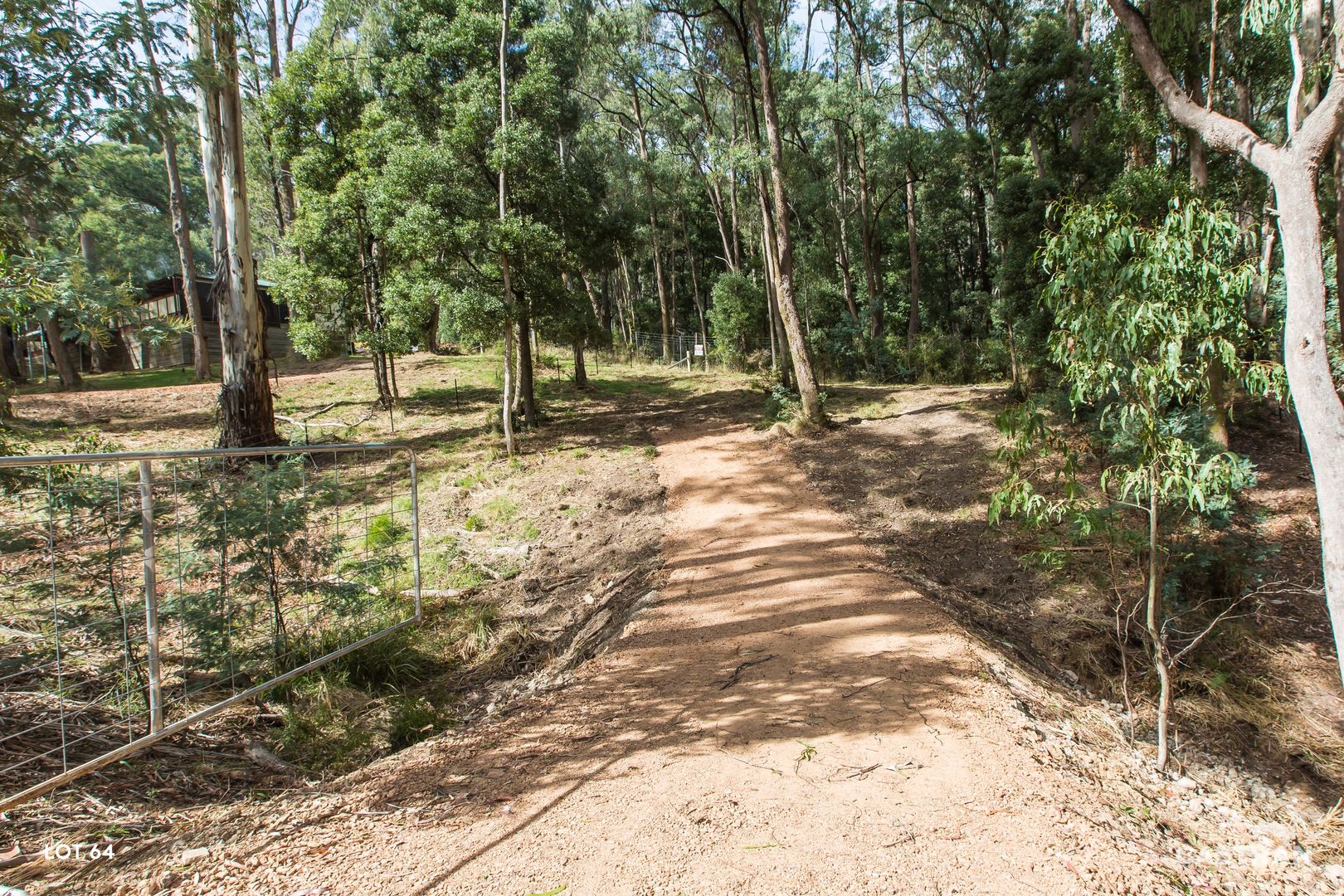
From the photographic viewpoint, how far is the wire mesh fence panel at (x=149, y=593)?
3.40m

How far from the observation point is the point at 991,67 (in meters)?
17.7

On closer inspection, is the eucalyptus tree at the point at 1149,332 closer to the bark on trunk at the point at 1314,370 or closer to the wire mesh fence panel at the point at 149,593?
the bark on trunk at the point at 1314,370

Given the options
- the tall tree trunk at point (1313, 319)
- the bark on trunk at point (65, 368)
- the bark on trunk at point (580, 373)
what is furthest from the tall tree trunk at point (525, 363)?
the bark on trunk at point (65, 368)

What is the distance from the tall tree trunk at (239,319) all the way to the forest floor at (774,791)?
22.3 feet

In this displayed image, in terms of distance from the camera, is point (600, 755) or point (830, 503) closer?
point (600, 755)

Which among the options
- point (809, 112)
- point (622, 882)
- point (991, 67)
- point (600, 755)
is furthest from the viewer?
point (809, 112)

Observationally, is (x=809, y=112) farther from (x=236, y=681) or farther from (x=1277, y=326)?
(x=236, y=681)

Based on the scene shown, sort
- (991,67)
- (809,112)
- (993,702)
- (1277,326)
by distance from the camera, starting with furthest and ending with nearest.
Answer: (809,112) < (991,67) < (1277,326) < (993,702)

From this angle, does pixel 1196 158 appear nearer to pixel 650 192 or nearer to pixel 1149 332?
pixel 1149 332

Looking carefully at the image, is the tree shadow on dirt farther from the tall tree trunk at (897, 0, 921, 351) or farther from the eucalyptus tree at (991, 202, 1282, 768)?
the tall tree trunk at (897, 0, 921, 351)

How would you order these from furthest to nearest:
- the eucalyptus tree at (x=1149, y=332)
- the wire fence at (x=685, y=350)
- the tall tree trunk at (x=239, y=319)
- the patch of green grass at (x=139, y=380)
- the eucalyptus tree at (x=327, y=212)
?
1. the wire fence at (x=685, y=350)
2. the patch of green grass at (x=139, y=380)
3. the eucalyptus tree at (x=327, y=212)
4. the tall tree trunk at (x=239, y=319)
5. the eucalyptus tree at (x=1149, y=332)

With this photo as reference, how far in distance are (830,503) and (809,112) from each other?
17.3 meters

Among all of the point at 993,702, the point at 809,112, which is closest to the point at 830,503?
→ the point at 993,702

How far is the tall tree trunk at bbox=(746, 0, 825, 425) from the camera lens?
1288 cm
